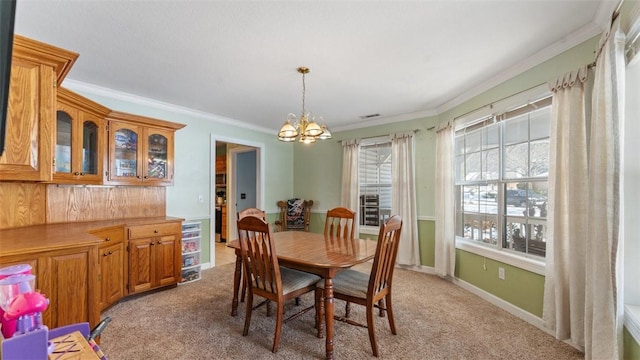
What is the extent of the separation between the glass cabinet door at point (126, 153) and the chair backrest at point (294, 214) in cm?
263

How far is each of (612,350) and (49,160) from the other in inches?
151

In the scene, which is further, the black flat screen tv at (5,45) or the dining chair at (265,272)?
the dining chair at (265,272)

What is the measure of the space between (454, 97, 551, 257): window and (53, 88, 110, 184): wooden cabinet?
13.8 ft

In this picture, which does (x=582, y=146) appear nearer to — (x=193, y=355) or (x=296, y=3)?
(x=296, y=3)

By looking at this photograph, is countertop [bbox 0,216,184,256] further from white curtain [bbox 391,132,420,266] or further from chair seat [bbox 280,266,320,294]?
white curtain [bbox 391,132,420,266]

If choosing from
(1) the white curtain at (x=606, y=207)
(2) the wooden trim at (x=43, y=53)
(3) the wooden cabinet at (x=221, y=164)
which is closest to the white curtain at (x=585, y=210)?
(1) the white curtain at (x=606, y=207)

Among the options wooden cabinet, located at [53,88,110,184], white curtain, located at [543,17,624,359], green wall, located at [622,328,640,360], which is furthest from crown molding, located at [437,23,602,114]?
wooden cabinet, located at [53,88,110,184]

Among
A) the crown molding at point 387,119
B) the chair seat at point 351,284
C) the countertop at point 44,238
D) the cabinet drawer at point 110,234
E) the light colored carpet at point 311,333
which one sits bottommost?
the light colored carpet at point 311,333

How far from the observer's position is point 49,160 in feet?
6.91

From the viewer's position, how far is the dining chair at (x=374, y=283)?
2.04 m

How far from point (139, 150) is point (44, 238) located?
1.54m

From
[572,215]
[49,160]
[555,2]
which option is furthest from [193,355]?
[555,2]

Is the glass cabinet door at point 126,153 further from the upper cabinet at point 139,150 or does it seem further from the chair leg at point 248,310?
the chair leg at point 248,310

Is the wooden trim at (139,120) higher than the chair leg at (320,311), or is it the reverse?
the wooden trim at (139,120)
